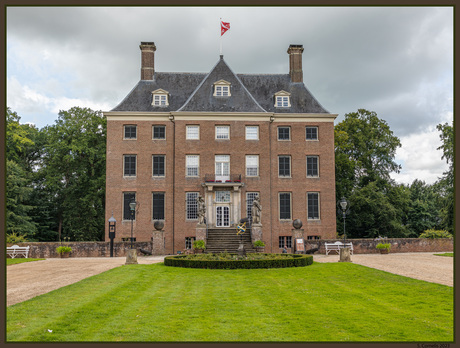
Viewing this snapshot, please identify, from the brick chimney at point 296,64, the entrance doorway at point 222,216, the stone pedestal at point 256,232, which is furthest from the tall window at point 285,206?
the brick chimney at point 296,64

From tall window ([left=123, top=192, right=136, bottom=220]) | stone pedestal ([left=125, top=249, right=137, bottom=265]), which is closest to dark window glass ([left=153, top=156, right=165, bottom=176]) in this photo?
tall window ([left=123, top=192, right=136, bottom=220])

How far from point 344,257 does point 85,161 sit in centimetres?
3105

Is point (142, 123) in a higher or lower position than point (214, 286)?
higher

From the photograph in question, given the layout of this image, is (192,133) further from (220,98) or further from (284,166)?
(284,166)

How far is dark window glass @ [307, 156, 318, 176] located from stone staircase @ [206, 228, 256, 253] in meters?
8.62

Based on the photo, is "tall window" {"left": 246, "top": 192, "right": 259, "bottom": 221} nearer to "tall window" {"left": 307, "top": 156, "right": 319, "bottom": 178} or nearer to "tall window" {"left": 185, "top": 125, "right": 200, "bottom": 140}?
"tall window" {"left": 307, "top": 156, "right": 319, "bottom": 178}

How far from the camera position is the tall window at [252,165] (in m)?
35.2

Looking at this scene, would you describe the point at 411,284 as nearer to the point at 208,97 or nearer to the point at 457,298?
the point at 457,298

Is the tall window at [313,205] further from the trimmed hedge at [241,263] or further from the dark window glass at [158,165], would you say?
the trimmed hedge at [241,263]

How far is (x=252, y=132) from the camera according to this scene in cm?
3562

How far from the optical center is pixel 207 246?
2867 cm

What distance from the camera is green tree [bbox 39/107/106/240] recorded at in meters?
43.1

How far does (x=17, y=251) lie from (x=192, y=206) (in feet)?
43.2

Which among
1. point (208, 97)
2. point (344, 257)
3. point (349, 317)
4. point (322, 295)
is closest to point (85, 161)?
point (208, 97)
